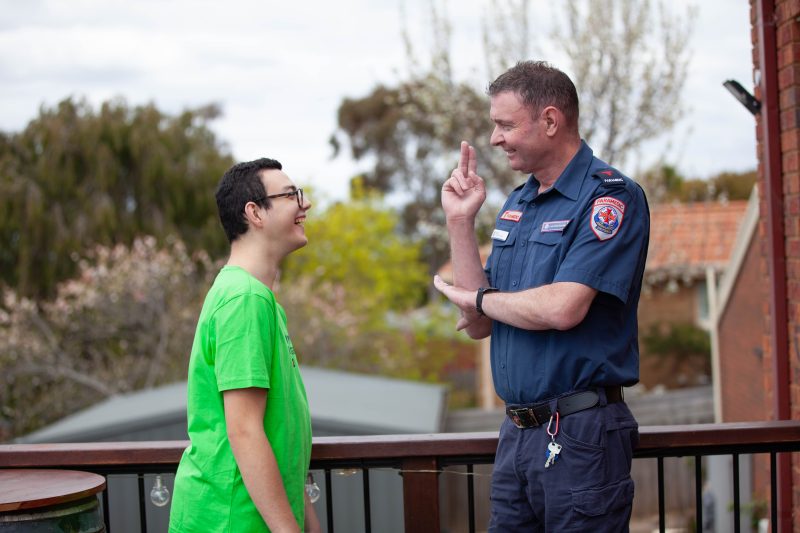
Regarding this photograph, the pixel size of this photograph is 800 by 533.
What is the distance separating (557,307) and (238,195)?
2.83 feet

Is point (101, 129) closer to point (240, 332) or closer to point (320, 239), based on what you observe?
point (320, 239)

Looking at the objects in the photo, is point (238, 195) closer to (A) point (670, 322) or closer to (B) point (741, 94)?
(B) point (741, 94)

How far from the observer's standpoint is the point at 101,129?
63.0 feet

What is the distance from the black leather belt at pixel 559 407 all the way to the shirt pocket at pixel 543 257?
32 centimetres

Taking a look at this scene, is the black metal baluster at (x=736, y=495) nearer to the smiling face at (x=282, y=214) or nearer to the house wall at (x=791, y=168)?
the house wall at (x=791, y=168)

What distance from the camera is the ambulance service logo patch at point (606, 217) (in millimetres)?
2342

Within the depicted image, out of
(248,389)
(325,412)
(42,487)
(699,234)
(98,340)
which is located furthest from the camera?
(699,234)

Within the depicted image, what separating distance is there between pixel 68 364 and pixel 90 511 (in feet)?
39.0

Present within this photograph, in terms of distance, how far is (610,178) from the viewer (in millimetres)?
2434

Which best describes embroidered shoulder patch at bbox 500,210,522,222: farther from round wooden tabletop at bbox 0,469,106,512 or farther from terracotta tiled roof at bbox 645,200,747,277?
terracotta tiled roof at bbox 645,200,747,277

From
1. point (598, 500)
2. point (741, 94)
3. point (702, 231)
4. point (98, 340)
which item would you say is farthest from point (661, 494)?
point (702, 231)

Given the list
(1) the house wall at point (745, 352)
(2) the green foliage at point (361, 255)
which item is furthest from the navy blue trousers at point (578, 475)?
(2) the green foliage at point (361, 255)

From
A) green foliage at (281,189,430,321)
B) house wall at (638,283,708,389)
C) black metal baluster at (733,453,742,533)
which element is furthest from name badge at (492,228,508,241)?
house wall at (638,283,708,389)

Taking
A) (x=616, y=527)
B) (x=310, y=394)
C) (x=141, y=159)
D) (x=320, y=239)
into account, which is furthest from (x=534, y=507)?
(x=320, y=239)
